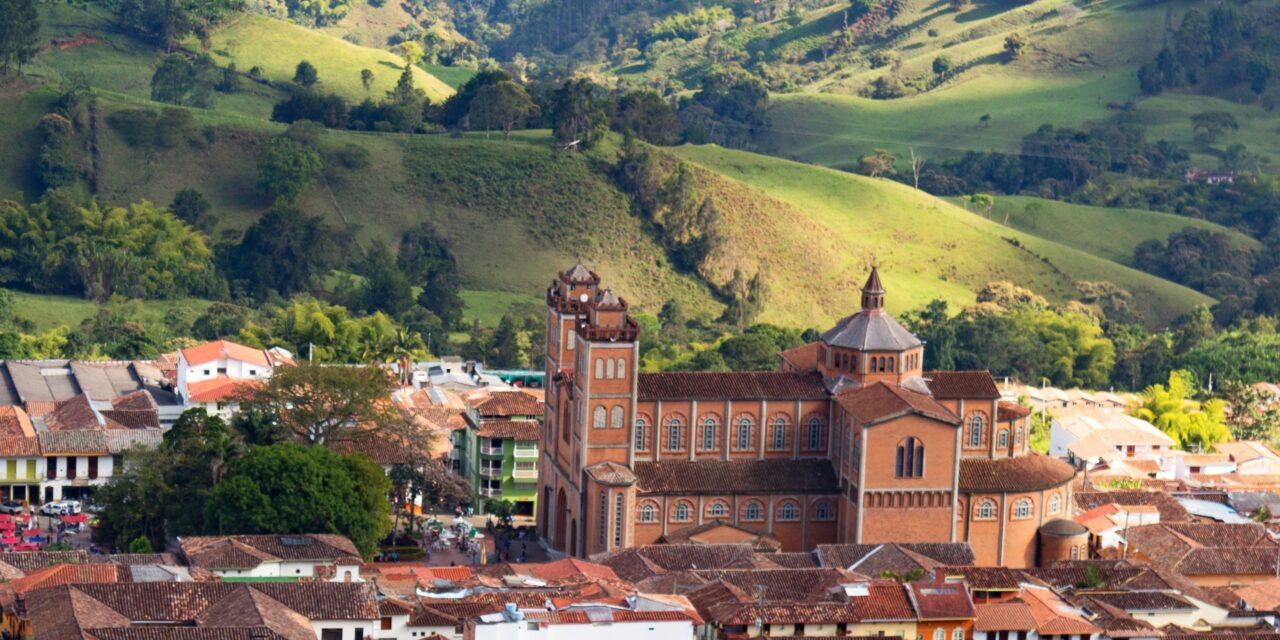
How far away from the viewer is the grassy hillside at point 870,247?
147 metres

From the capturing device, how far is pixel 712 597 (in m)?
66.4

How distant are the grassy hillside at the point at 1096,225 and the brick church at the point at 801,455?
8650 cm

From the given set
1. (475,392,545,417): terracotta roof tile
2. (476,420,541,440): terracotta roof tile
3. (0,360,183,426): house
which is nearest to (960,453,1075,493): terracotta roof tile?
(476,420,541,440): terracotta roof tile

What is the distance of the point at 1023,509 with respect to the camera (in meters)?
80.9

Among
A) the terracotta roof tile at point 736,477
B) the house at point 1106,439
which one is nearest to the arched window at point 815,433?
the terracotta roof tile at point 736,477

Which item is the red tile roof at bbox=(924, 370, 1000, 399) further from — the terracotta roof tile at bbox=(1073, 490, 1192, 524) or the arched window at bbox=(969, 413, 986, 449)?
the terracotta roof tile at bbox=(1073, 490, 1192, 524)

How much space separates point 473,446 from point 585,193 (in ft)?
186

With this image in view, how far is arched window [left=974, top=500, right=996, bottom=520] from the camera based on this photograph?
3169 inches

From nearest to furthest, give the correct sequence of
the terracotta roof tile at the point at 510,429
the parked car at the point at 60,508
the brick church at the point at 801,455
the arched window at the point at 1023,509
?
1. the brick church at the point at 801,455
2. the arched window at the point at 1023,509
3. the parked car at the point at 60,508
4. the terracotta roof tile at the point at 510,429

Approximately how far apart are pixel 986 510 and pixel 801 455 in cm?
606

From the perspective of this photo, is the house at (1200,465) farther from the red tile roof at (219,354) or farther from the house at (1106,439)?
the red tile roof at (219,354)

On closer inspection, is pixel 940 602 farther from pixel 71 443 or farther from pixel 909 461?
pixel 71 443

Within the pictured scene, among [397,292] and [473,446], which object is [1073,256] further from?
[473,446]

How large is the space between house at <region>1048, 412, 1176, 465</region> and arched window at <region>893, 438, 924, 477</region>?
23.5 meters
